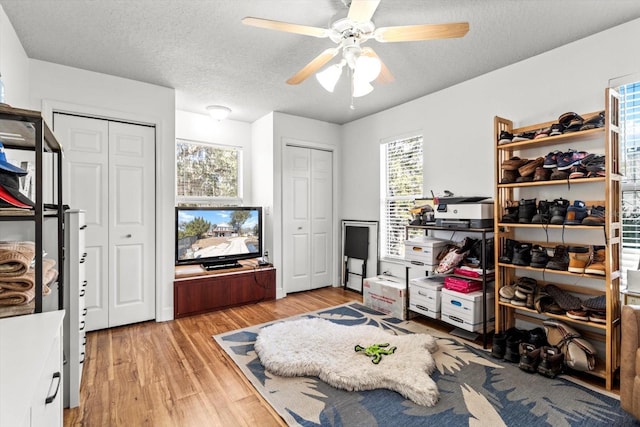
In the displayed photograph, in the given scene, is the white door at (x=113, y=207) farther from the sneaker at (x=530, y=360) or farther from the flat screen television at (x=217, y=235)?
the sneaker at (x=530, y=360)

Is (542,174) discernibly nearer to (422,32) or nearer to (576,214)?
(576,214)

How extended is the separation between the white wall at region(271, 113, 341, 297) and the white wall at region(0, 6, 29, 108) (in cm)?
245

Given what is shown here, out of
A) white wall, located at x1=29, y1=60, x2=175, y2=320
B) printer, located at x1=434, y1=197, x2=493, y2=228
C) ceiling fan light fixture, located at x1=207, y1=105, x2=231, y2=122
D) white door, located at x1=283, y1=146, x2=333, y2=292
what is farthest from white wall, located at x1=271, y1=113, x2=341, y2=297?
printer, located at x1=434, y1=197, x2=493, y2=228

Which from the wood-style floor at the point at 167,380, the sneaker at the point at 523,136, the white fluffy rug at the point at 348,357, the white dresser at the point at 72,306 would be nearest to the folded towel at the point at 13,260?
the white dresser at the point at 72,306

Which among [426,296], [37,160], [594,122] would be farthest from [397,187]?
[37,160]

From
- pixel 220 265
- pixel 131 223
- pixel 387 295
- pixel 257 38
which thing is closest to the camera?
pixel 257 38

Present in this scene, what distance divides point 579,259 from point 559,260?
137 millimetres

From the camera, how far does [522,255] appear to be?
2521mm

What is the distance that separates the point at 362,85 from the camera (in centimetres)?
215

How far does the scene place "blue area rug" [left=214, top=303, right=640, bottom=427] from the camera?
179cm

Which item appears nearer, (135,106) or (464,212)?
(464,212)

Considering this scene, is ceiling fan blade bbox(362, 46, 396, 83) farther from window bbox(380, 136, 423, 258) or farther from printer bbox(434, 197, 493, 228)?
window bbox(380, 136, 423, 258)

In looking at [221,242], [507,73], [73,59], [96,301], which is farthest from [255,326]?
[507,73]

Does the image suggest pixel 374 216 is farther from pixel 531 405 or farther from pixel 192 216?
pixel 531 405
